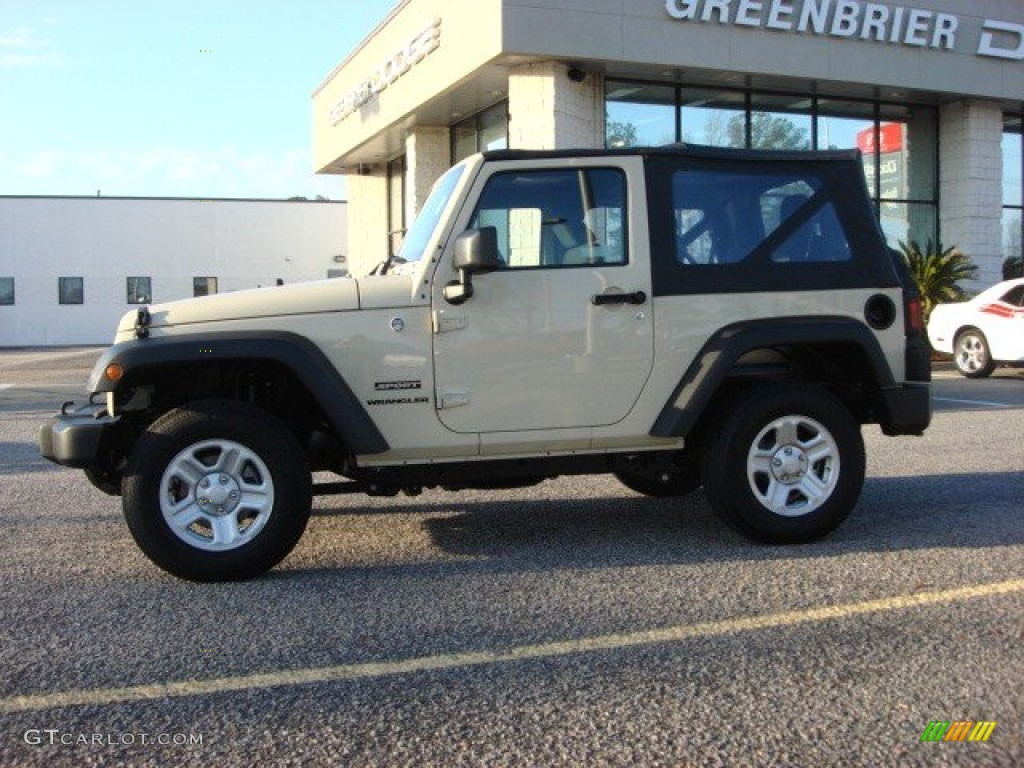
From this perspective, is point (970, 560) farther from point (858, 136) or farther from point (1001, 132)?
point (1001, 132)

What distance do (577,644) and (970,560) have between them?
233 cm

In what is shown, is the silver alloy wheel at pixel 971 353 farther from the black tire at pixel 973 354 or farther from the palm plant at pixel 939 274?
the palm plant at pixel 939 274

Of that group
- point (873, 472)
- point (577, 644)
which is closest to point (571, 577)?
point (577, 644)

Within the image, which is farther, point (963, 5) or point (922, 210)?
point (922, 210)

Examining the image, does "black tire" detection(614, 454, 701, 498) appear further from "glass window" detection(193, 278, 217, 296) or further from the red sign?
"glass window" detection(193, 278, 217, 296)

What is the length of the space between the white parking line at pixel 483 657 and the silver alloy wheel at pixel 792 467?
3.05ft

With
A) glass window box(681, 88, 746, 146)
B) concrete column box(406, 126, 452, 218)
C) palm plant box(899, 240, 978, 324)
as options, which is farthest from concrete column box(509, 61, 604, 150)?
palm plant box(899, 240, 978, 324)

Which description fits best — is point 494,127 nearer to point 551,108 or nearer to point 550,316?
point 551,108

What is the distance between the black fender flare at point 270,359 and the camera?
4457 mm

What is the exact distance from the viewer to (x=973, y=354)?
15.1m

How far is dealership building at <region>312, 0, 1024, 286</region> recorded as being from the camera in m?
15.9

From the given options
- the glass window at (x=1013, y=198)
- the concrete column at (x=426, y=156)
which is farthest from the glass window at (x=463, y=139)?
the glass window at (x=1013, y=198)

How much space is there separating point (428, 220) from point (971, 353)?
12.6 m

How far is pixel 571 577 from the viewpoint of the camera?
15.1 ft
